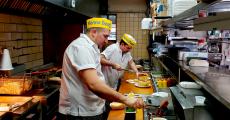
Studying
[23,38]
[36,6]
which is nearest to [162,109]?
[36,6]

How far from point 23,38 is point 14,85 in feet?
5.15

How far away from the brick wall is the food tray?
73cm

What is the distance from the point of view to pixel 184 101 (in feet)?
7.00

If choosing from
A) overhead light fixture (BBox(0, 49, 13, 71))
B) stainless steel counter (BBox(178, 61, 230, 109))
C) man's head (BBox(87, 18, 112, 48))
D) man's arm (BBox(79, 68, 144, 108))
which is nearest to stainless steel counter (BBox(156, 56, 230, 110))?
stainless steel counter (BBox(178, 61, 230, 109))

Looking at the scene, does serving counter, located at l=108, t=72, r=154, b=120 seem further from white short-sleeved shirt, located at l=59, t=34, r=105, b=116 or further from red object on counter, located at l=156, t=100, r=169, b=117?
white short-sleeved shirt, located at l=59, t=34, r=105, b=116

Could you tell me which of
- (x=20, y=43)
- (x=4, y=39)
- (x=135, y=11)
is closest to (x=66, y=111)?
(x=4, y=39)

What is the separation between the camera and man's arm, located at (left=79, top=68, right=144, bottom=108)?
248cm

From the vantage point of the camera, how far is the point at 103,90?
8.18ft

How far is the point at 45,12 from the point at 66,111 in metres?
2.32

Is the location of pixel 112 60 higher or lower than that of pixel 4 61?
lower

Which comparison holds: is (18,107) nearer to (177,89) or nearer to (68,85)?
(68,85)

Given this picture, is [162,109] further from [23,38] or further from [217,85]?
[23,38]

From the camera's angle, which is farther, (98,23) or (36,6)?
(36,6)

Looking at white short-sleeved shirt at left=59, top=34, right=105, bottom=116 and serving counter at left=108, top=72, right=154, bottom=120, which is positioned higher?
white short-sleeved shirt at left=59, top=34, right=105, bottom=116
